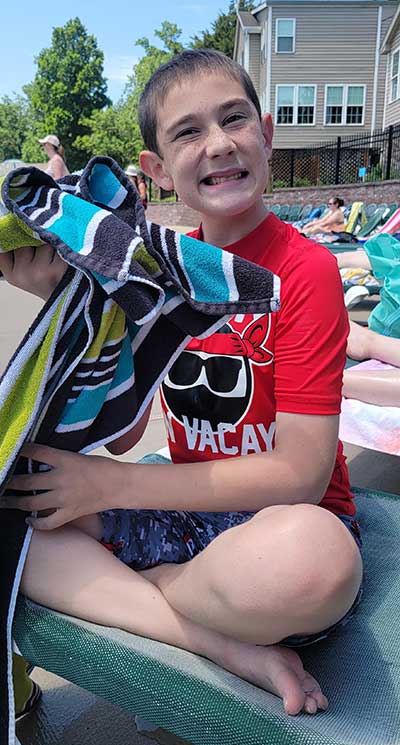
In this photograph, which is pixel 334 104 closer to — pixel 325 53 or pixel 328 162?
pixel 325 53

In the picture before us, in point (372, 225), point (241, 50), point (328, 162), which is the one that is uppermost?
point (241, 50)

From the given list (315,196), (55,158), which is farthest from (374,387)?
(315,196)

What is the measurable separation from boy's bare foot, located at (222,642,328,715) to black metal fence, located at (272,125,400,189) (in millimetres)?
22935

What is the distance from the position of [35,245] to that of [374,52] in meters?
29.1

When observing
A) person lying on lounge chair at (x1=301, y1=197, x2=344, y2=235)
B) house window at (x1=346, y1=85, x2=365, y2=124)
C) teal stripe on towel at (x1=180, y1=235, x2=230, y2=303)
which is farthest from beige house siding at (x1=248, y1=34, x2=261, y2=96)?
teal stripe on towel at (x1=180, y1=235, x2=230, y2=303)

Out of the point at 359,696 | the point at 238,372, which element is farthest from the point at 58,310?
the point at 359,696

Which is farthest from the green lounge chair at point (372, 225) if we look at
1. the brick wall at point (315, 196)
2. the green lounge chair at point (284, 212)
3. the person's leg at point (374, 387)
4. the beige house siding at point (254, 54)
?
the beige house siding at point (254, 54)

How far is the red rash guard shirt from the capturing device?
1.39m

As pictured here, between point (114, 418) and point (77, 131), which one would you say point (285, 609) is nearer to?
point (114, 418)

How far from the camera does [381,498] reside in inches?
80.2

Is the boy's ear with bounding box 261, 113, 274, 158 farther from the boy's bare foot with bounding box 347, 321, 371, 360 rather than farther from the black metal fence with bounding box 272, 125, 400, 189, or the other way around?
the black metal fence with bounding box 272, 125, 400, 189

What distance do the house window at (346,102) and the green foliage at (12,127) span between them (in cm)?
4966

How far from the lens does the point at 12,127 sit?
7312 cm

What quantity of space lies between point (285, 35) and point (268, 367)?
28282mm
